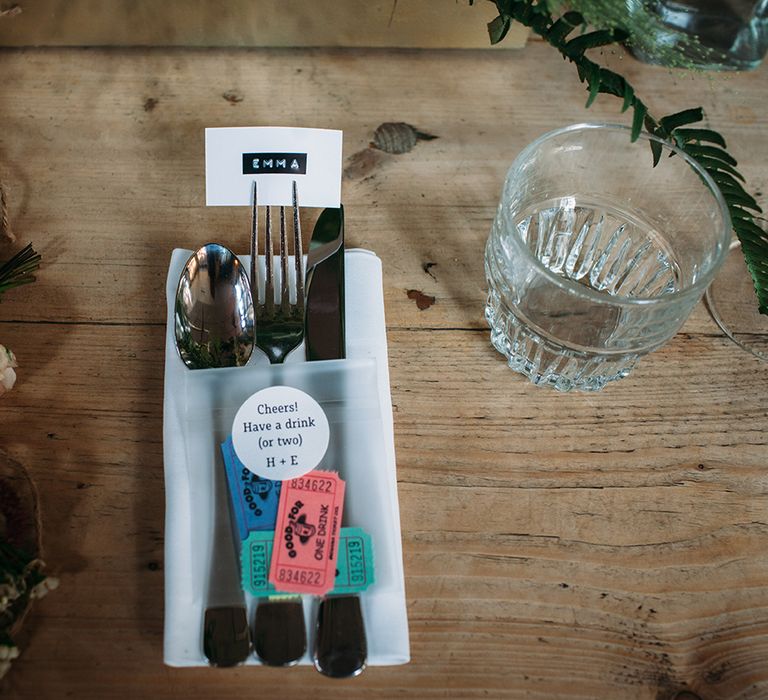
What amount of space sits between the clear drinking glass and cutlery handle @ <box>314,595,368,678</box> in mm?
269

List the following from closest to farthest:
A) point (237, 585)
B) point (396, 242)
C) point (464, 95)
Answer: point (237, 585)
point (396, 242)
point (464, 95)

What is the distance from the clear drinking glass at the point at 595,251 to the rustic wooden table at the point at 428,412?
0.07 metres

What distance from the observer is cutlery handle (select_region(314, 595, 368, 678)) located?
500 mm

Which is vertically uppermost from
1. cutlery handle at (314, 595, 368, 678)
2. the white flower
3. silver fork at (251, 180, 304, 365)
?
silver fork at (251, 180, 304, 365)

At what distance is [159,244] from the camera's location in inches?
28.1

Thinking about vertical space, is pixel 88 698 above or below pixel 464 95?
below

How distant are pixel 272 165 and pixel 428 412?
0.27m

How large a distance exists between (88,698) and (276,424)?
0.25 meters

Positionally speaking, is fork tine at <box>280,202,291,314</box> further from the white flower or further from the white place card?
the white flower

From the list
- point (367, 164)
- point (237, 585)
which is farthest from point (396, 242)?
point (237, 585)

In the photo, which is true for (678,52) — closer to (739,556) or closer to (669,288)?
(669,288)

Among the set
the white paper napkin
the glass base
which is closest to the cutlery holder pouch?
the white paper napkin

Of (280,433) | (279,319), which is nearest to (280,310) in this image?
(279,319)

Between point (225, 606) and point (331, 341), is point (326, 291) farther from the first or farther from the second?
point (225, 606)
